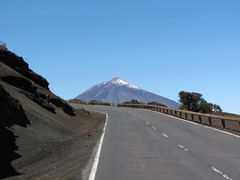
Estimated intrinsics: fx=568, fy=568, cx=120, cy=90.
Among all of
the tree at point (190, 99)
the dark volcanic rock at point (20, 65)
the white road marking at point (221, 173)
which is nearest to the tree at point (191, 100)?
the tree at point (190, 99)

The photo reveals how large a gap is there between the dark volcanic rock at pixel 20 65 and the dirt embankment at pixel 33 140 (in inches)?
35.4

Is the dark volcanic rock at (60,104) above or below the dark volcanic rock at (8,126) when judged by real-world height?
above

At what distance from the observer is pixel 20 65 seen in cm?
5481

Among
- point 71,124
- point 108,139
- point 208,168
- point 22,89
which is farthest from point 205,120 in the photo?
point 208,168

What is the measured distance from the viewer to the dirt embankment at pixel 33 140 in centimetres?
2128

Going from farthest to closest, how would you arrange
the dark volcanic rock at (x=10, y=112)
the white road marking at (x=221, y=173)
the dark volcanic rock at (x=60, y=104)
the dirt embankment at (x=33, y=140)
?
the dark volcanic rock at (x=60, y=104) < the dark volcanic rock at (x=10, y=112) < the dirt embankment at (x=33, y=140) < the white road marking at (x=221, y=173)

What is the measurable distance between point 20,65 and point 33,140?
2612 centimetres

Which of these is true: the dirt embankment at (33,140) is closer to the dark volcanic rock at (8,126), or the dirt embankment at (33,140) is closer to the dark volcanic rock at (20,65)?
the dark volcanic rock at (8,126)

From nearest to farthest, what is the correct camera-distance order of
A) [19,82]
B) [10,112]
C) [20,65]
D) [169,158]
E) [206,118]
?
[169,158], [10,112], [19,82], [206,118], [20,65]

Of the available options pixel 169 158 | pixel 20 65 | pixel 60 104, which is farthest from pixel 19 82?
pixel 169 158

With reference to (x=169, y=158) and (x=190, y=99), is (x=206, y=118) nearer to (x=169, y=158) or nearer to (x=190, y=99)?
(x=169, y=158)

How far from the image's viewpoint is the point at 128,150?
2436 centimetres

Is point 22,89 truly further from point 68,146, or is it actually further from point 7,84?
point 68,146

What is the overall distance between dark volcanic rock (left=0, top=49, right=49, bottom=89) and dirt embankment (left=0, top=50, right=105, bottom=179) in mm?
898
